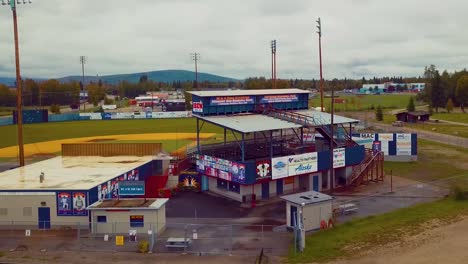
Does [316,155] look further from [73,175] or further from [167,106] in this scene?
[167,106]

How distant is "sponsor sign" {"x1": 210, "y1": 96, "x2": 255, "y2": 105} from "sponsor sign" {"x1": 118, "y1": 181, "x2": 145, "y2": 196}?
43.9 ft

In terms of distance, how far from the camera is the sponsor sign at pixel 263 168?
4144 centimetres

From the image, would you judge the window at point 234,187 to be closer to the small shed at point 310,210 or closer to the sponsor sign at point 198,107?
the sponsor sign at point 198,107

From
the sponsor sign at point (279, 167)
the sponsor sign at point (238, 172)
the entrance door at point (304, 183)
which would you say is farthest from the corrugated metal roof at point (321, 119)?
the sponsor sign at point (238, 172)

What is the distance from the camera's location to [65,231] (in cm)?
3488

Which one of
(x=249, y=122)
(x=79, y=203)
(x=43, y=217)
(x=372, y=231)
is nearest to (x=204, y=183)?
(x=249, y=122)

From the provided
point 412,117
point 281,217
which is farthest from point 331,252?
point 412,117

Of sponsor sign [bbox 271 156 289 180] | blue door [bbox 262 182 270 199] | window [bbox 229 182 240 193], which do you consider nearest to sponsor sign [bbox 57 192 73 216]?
window [bbox 229 182 240 193]

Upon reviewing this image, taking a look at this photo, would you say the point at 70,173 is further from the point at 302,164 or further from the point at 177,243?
the point at 302,164

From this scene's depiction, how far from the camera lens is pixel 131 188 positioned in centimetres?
3697

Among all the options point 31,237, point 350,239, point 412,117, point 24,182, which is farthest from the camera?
point 412,117

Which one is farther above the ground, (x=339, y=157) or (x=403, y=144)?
(x=339, y=157)

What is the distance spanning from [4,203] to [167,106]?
12912 cm

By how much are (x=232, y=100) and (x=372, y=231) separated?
842 inches
